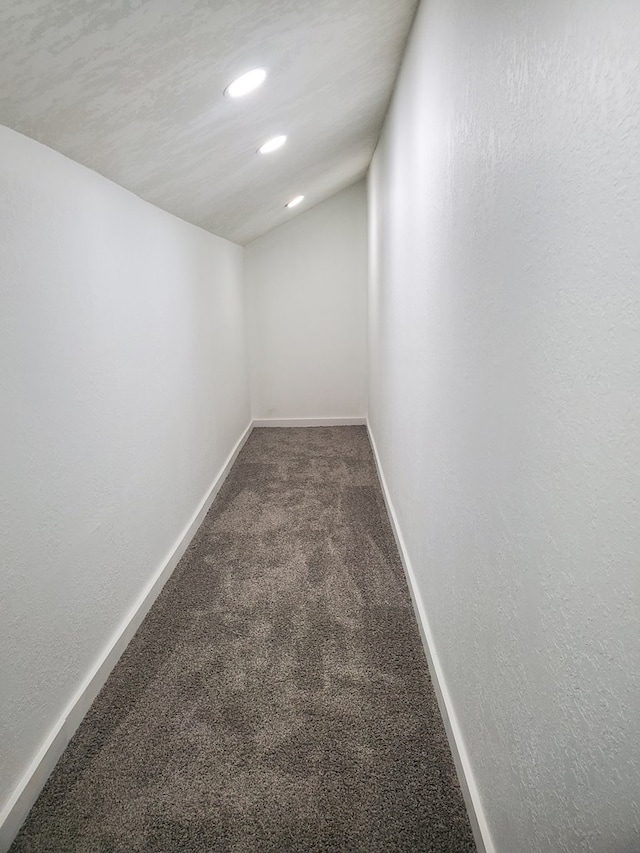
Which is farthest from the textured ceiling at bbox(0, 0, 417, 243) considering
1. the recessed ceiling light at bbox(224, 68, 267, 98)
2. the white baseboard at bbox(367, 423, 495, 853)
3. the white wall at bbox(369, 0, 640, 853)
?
the white baseboard at bbox(367, 423, 495, 853)

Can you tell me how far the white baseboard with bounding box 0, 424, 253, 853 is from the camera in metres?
1.24

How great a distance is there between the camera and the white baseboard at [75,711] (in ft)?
4.07

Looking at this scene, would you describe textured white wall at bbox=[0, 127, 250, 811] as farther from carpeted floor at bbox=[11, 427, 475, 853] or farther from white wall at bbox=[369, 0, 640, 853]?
white wall at bbox=[369, 0, 640, 853]

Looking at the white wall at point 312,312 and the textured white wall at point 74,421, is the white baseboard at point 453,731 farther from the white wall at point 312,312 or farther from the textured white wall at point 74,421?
the white wall at point 312,312

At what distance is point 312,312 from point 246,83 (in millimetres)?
3421

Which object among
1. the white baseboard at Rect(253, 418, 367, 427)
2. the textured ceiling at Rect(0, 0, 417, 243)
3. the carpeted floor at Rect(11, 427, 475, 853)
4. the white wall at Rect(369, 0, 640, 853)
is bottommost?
the carpeted floor at Rect(11, 427, 475, 853)

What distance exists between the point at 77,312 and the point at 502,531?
4.59 feet

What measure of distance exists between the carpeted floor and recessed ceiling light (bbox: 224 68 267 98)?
1919 millimetres

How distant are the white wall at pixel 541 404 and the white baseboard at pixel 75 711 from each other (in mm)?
1145

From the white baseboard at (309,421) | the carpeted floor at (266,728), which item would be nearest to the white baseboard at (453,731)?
the carpeted floor at (266,728)

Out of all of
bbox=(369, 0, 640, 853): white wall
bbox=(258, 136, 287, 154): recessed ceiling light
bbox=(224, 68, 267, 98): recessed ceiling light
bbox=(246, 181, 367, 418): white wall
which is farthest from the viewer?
bbox=(246, 181, 367, 418): white wall

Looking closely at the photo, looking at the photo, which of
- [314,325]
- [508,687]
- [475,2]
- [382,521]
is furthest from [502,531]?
[314,325]

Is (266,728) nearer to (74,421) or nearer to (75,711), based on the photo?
(75,711)

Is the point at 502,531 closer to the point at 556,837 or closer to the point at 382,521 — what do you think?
the point at 556,837
